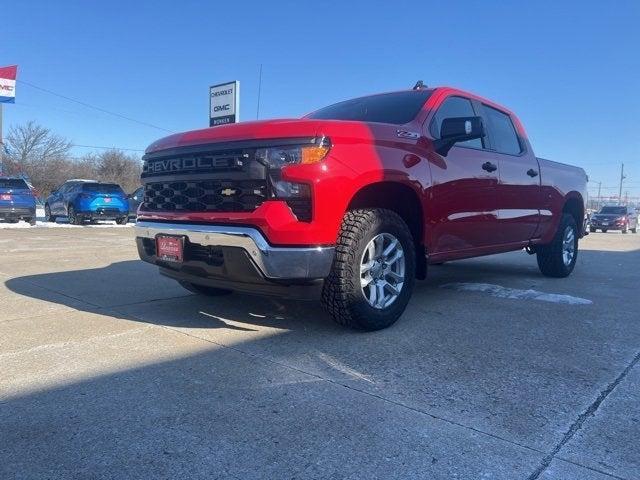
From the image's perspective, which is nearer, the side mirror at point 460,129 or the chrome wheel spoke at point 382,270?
the chrome wheel spoke at point 382,270

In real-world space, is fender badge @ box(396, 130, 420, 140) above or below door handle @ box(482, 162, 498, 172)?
above

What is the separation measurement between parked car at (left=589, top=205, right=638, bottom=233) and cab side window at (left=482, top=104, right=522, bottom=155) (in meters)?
27.2

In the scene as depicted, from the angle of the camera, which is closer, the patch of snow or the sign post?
the patch of snow

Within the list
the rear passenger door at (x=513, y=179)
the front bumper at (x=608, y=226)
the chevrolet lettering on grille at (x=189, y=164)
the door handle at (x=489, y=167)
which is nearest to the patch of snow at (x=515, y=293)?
the rear passenger door at (x=513, y=179)

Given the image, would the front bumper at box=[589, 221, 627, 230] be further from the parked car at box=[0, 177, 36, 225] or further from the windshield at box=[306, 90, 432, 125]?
the windshield at box=[306, 90, 432, 125]

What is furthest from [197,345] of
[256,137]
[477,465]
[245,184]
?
[477,465]

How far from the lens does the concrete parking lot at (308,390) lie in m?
2.07

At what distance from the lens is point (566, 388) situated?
2816mm

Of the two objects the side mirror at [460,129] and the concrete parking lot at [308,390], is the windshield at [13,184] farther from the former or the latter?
the side mirror at [460,129]

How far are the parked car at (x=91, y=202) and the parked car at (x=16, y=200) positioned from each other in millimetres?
1266

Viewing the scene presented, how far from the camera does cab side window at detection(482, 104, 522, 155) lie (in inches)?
214

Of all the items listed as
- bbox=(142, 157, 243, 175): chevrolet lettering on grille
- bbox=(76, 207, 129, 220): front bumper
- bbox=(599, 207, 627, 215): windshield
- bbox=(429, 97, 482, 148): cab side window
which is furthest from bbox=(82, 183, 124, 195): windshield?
bbox=(599, 207, 627, 215): windshield

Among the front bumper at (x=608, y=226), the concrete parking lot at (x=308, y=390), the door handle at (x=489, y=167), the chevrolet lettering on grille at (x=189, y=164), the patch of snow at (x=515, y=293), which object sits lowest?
the concrete parking lot at (x=308, y=390)

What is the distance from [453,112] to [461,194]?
83 cm
